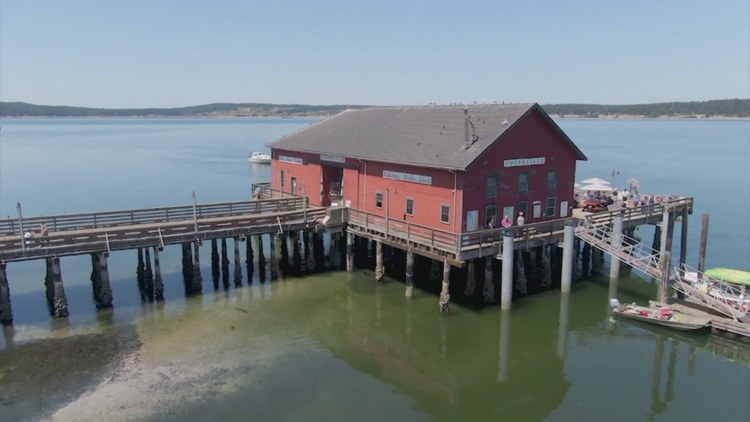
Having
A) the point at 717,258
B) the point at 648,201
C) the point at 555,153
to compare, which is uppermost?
the point at 555,153

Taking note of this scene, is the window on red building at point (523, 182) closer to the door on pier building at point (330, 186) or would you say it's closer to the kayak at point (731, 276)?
the kayak at point (731, 276)

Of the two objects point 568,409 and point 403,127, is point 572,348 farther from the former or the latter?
point 403,127

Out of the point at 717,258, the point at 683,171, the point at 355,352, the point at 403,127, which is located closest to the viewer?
the point at 355,352

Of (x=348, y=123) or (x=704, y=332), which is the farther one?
(x=348, y=123)

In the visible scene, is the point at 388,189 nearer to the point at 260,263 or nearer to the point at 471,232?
the point at 471,232

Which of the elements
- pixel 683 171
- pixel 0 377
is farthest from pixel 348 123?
pixel 683 171

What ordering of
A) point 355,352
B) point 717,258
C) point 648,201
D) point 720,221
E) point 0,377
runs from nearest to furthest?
point 0,377 → point 355,352 → point 648,201 → point 717,258 → point 720,221

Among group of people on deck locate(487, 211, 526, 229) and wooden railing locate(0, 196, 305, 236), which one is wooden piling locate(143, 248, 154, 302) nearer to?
wooden railing locate(0, 196, 305, 236)
